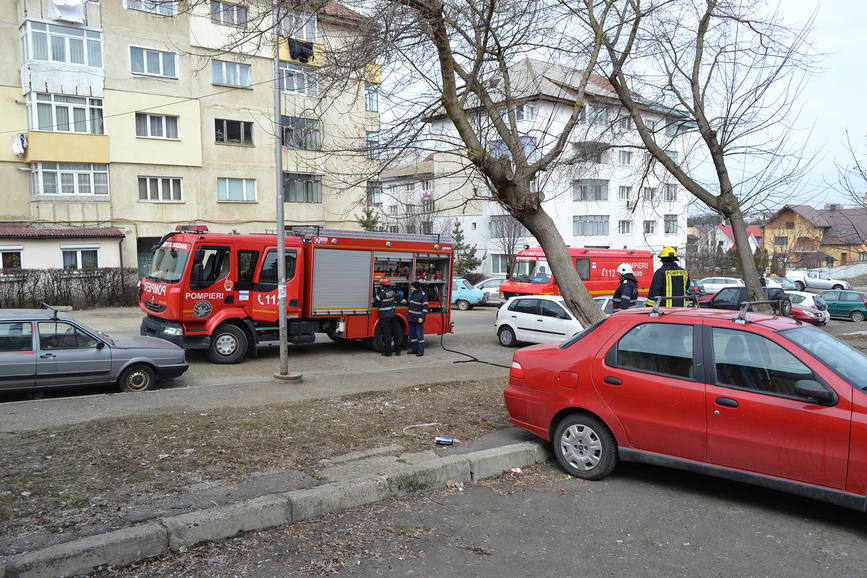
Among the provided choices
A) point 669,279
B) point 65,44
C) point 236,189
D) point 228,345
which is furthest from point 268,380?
point 65,44

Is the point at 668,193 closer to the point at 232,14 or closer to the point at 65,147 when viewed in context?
the point at 232,14

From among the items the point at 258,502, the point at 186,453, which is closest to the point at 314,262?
the point at 186,453

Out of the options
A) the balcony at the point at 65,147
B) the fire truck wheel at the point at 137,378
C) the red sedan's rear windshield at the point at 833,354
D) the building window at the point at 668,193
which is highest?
the balcony at the point at 65,147

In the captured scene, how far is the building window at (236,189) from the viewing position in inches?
1210

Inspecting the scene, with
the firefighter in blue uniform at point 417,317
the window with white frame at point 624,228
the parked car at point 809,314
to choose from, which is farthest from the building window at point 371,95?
the window with white frame at point 624,228

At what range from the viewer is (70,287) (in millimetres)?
24703

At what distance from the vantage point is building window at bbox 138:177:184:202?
28844 mm

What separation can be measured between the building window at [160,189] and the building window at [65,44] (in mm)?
5281

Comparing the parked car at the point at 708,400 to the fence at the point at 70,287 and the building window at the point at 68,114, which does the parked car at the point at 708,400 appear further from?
the building window at the point at 68,114

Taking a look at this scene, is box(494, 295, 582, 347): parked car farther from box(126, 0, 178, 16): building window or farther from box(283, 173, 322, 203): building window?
box(283, 173, 322, 203): building window

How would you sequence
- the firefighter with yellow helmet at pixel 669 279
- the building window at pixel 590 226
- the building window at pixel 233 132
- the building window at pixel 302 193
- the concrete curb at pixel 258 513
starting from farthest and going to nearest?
the building window at pixel 590 226, the building window at pixel 302 193, the building window at pixel 233 132, the firefighter with yellow helmet at pixel 669 279, the concrete curb at pixel 258 513

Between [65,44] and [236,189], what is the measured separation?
9.20m

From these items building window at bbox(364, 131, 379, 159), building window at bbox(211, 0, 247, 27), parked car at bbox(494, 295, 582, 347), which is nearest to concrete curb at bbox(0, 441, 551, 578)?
building window at bbox(364, 131, 379, 159)

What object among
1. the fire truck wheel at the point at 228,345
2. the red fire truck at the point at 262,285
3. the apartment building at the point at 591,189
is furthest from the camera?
the fire truck wheel at the point at 228,345
